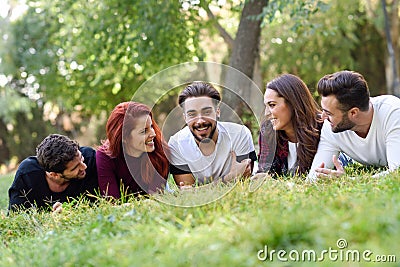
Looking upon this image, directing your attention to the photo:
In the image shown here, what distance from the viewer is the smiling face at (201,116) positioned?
428cm

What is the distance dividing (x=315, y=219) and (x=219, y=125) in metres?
2.08

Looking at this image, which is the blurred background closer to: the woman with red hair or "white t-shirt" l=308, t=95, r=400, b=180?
the woman with red hair

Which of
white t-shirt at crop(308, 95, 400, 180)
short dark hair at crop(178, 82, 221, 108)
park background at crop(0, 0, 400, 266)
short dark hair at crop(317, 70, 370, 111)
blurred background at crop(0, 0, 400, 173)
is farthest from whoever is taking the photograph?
blurred background at crop(0, 0, 400, 173)

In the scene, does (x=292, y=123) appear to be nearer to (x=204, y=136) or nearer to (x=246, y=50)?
(x=204, y=136)

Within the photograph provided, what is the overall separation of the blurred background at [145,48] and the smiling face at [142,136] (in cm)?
314

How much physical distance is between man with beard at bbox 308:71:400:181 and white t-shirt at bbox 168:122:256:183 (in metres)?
0.68

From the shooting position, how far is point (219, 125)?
14.7 feet

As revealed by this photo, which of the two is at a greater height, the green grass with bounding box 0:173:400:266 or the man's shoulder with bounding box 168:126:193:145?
the man's shoulder with bounding box 168:126:193:145

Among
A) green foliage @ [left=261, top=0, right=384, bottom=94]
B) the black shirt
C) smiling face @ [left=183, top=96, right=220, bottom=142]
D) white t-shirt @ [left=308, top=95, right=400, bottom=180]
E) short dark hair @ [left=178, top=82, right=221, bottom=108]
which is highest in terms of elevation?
green foliage @ [left=261, top=0, right=384, bottom=94]

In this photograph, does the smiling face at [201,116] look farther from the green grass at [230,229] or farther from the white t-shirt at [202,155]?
the green grass at [230,229]

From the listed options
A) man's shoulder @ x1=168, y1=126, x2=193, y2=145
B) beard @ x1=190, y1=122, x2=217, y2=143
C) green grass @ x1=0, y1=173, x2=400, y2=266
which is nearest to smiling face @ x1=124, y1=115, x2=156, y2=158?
man's shoulder @ x1=168, y1=126, x2=193, y2=145

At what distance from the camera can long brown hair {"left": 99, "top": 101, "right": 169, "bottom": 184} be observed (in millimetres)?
4332

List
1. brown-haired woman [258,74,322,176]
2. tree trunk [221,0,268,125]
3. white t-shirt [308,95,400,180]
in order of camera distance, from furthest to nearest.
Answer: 1. tree trunk [221,0,268,125]
2. brown-haired woman [258,74,322,176]
3. white t-shirt [308,95,400,180]

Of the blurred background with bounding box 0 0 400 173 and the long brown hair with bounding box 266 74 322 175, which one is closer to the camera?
the long brown hair with bounding box 266 74 322 175
